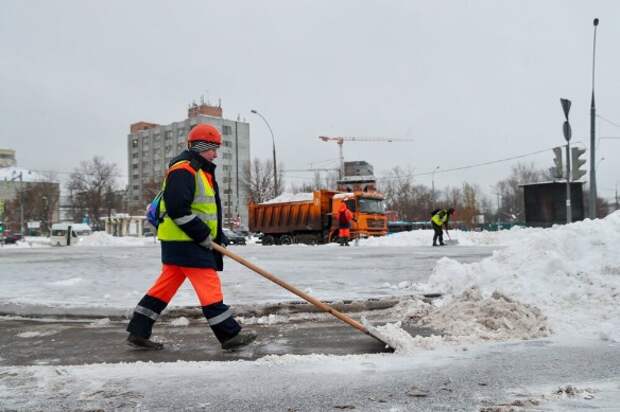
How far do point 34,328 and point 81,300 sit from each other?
4.13 feet

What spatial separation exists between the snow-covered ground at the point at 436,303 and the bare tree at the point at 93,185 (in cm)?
5683

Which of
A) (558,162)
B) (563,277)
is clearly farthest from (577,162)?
(563,277)

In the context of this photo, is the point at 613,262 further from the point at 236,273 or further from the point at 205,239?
the point at 236,273

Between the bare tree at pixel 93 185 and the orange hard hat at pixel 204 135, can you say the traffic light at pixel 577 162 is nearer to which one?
the orange hard hat at pixel 204 135

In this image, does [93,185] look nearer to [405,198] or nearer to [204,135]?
[405,198]

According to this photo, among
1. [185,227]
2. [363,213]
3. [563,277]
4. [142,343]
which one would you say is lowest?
[142,343]

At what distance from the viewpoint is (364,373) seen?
10.8ft

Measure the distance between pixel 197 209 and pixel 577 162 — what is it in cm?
1538

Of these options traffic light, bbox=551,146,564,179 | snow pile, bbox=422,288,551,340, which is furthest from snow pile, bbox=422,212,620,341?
traffic light, bbox=551,146,564,179

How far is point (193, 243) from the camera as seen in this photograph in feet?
13.2

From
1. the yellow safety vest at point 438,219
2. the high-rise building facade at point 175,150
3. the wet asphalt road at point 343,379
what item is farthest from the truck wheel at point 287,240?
the high-rise building facade at point 175,150

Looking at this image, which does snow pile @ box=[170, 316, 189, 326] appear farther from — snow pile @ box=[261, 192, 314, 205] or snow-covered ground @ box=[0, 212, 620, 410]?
snow pile @ box=[261, 192, 314, 205]

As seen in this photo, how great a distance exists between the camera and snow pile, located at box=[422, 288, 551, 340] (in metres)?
4.24

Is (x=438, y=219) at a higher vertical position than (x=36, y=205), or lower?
lower
